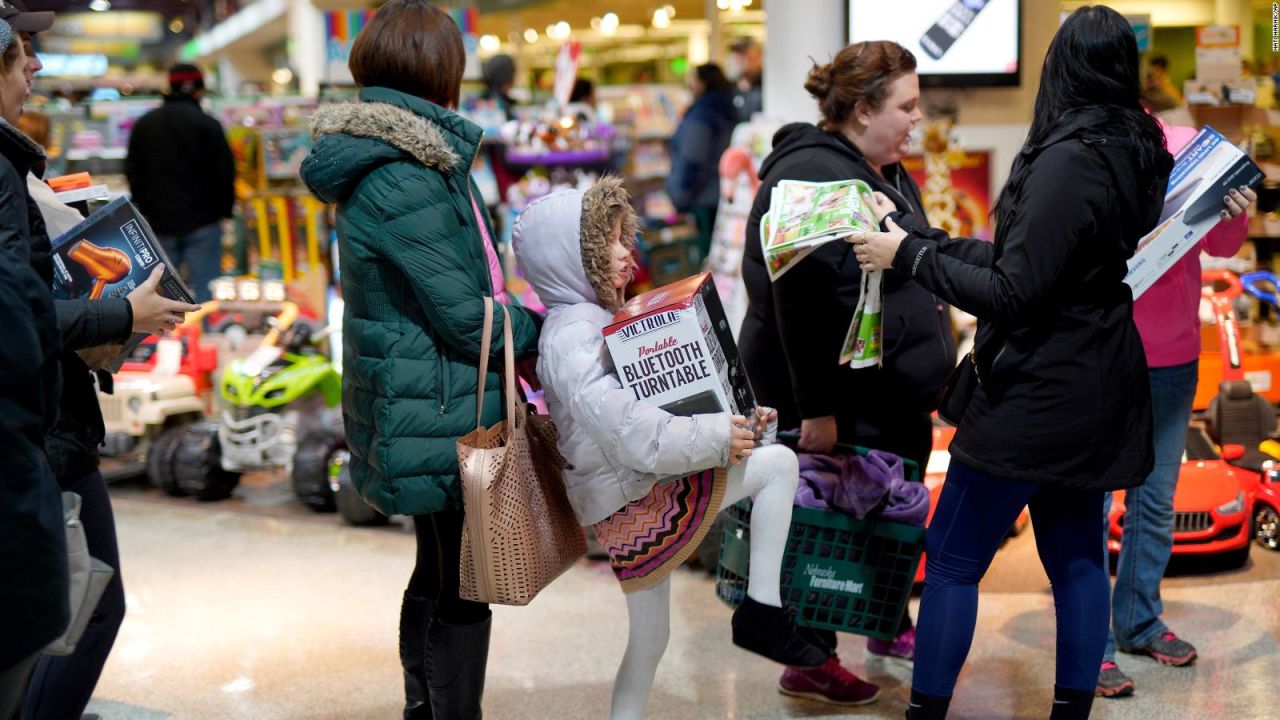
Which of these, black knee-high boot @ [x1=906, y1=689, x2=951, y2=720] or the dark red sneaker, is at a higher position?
black knee-high boot @ [x1=906, y1=689, x2=951, y2=720]

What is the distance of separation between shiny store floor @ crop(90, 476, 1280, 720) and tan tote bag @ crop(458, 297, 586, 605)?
0.88 meters

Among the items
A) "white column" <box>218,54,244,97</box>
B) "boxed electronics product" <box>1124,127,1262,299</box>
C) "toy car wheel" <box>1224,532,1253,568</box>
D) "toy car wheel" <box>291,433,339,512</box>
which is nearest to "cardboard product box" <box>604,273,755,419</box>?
"boxed electronics product" <box>1124,127,1262,299</box>

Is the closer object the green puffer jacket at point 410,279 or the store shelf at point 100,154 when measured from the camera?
the green puffer jacket at point 410,279

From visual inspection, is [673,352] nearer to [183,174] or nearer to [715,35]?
[183,174]

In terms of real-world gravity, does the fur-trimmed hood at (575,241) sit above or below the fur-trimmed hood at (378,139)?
below

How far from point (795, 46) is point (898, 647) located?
246 centimetres

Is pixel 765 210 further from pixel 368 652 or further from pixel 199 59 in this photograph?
pixel 199 59

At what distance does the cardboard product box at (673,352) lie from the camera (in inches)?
101

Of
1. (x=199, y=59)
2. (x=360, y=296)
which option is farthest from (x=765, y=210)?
(x=199, y=59)

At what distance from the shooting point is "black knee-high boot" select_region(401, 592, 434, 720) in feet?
9.68

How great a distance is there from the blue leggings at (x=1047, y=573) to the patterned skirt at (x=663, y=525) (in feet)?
1.59

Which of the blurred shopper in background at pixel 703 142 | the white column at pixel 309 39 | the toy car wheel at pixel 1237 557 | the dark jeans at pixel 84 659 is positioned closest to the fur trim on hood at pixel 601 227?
the dark jeans at pixel 84 659

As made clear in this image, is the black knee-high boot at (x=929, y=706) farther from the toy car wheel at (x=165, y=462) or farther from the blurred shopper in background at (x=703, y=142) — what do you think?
the blurred shopper in background at (x=703, y=142)

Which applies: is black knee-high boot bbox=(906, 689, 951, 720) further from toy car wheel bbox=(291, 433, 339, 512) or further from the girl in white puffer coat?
toy car wheel bbox=(291, 433, 339, 512)
